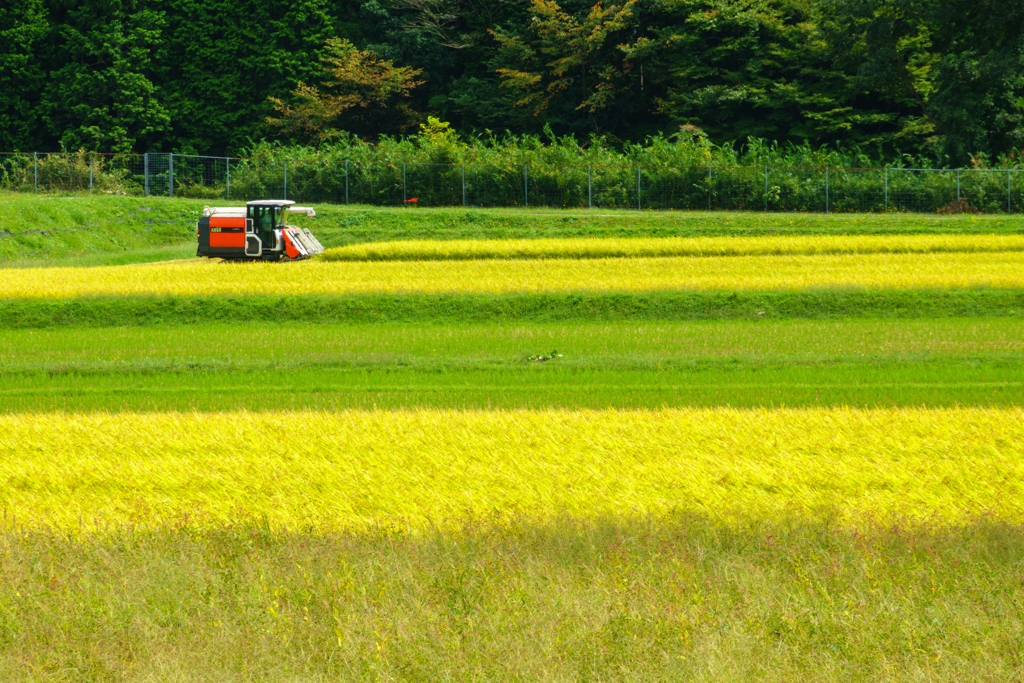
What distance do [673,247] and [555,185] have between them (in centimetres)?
1689

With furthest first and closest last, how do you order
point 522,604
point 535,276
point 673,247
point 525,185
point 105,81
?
point 105,81 < point 525,185 < point 673,247 < point 535,276 < point 522,604

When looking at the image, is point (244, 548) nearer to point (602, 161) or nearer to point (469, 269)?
point (469, 269)

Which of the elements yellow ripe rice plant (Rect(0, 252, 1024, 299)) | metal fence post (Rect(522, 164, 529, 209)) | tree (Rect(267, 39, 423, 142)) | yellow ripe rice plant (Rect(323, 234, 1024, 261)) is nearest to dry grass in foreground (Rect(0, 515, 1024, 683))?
yellow ripe rice plant (Rect(0, 252, 1024, 299))

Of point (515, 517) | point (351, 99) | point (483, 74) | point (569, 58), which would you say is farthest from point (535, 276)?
point (483, 74)

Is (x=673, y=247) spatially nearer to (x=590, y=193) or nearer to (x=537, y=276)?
(x=537, y=276)

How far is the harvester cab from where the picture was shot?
114 feet

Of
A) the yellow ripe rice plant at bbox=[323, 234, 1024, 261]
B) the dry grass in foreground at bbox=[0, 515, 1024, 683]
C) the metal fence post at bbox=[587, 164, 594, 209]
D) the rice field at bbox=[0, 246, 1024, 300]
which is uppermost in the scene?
the metal fence post at bbox=[587, 164, 594, 209]

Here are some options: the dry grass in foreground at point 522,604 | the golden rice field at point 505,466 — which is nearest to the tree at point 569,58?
the golden rice field at point 505,466

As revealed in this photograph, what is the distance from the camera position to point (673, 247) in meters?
35.3

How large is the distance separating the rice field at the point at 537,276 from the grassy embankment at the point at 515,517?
7364 millimetres

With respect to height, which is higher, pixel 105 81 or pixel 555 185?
pixel 105 81

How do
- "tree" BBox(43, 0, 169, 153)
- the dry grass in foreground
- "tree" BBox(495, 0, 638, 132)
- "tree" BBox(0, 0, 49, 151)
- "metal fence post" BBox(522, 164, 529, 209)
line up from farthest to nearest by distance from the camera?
1. "tree" BBox(0, 0, 49, 151)
2. "tree" BBox(43, 0, 169, 153)
3. "tree" BBox(495, 0, 638, 132)
4. "metal fence post" BBox(522, 164, 529, 209)
5. the dry grass in foreground

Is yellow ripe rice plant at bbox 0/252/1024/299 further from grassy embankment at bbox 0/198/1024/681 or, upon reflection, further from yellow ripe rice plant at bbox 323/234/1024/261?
grassy embankment at bbox 0/198/1024/681

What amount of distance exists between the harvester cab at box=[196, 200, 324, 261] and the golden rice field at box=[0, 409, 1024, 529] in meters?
23.4
